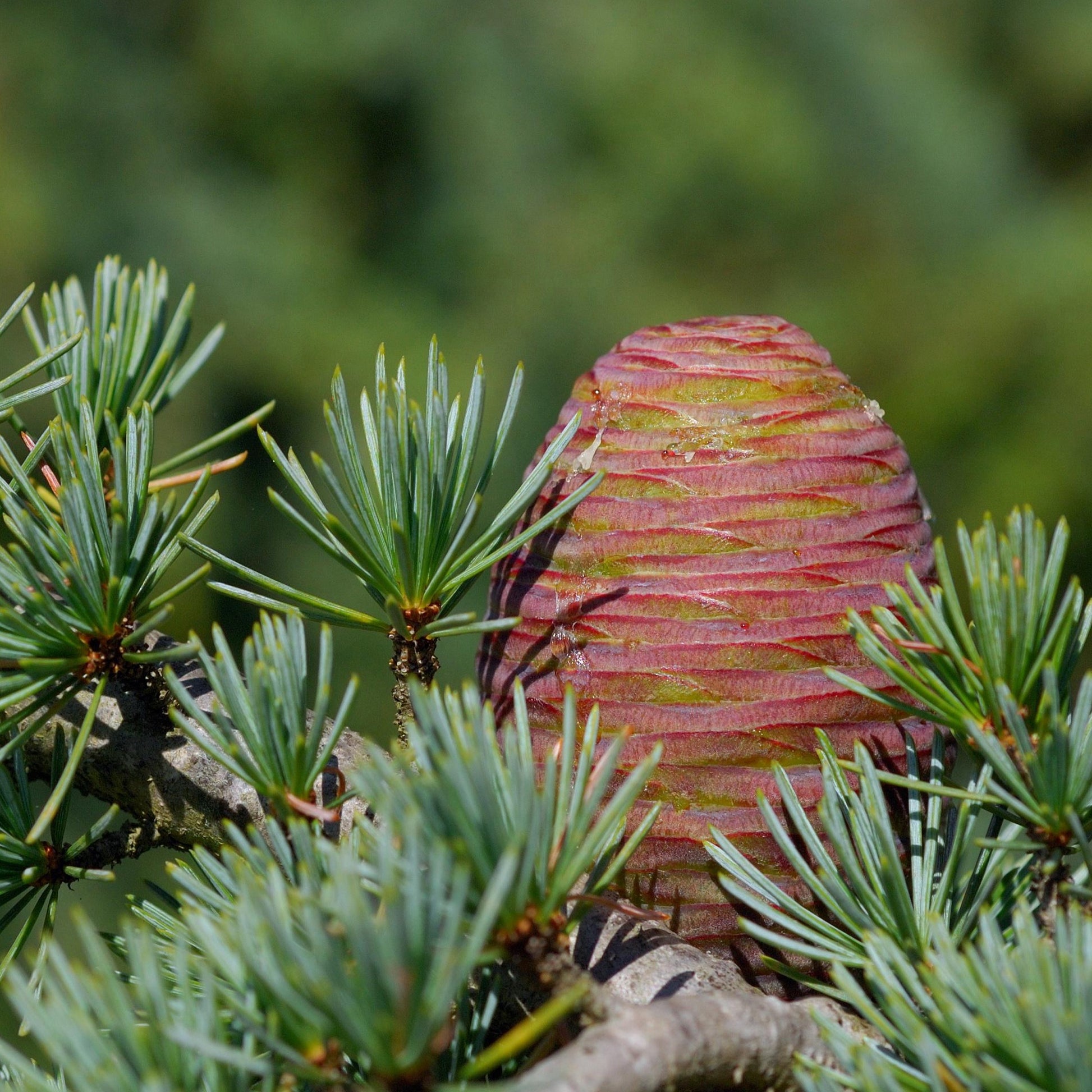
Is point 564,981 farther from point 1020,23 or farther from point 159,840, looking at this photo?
point 1020,23

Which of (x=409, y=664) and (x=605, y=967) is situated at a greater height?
(x=409, y=664)

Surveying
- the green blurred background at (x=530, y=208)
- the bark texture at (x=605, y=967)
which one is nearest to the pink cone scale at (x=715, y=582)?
the bark texture at (x=605, y=967)

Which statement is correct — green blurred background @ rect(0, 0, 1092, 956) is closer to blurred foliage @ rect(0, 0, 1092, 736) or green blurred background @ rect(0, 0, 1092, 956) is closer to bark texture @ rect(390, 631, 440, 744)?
blurred foliage @ rect(0, 0, 1092, 736)

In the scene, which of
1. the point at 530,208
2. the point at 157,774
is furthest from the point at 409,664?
the point at 530,208

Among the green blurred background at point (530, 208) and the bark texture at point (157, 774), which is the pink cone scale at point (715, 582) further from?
the green blurred background at point (530, 208)

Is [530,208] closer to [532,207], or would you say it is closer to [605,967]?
[532,207]

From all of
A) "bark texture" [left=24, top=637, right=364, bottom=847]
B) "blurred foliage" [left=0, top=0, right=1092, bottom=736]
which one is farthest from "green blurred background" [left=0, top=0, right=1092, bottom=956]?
"bark texture" [left=24, top=637, right=364, bottom=847]

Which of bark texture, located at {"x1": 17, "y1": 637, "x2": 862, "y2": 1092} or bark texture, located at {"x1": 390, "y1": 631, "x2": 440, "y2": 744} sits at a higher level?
bark texture, located at {"x1": 390, "y1": 631, "x2": 440, "y2": 744}
